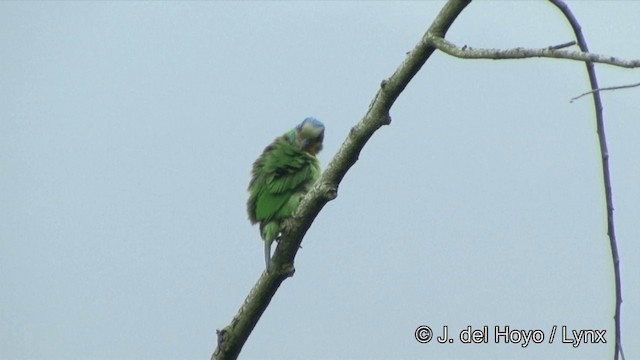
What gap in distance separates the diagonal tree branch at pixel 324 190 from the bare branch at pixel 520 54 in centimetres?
7

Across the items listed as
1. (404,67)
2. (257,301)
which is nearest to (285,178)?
(257,301)

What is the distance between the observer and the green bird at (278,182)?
512 centimetres

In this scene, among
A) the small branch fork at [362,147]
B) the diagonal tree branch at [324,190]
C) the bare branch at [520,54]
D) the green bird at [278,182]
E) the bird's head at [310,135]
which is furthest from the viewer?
the bird's head at [310,135]

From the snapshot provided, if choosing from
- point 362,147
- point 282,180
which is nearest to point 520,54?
point 362,147

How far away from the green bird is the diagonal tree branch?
0.55 meters

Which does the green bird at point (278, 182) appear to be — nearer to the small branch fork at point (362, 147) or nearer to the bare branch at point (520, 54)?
the small branch fork at point (362, 147)

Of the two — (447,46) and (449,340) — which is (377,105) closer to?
(447,46)

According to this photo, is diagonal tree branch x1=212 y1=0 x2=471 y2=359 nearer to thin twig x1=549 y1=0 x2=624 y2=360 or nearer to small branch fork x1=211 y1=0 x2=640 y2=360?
small branch fork x1=211 y1=0 x2=640 y2=360

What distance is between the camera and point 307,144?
5703 mm

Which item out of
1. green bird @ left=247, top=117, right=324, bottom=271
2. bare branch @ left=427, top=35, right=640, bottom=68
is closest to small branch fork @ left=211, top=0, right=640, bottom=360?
bare branch @ left=427, top=35, right=640, bottom=68

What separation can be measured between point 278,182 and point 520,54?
2397 mm

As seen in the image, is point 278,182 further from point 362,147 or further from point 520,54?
point 520,54

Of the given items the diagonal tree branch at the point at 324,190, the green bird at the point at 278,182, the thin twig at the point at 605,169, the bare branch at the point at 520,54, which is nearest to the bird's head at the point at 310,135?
the green bird at the point at 278,182

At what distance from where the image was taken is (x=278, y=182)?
17.2 ft
